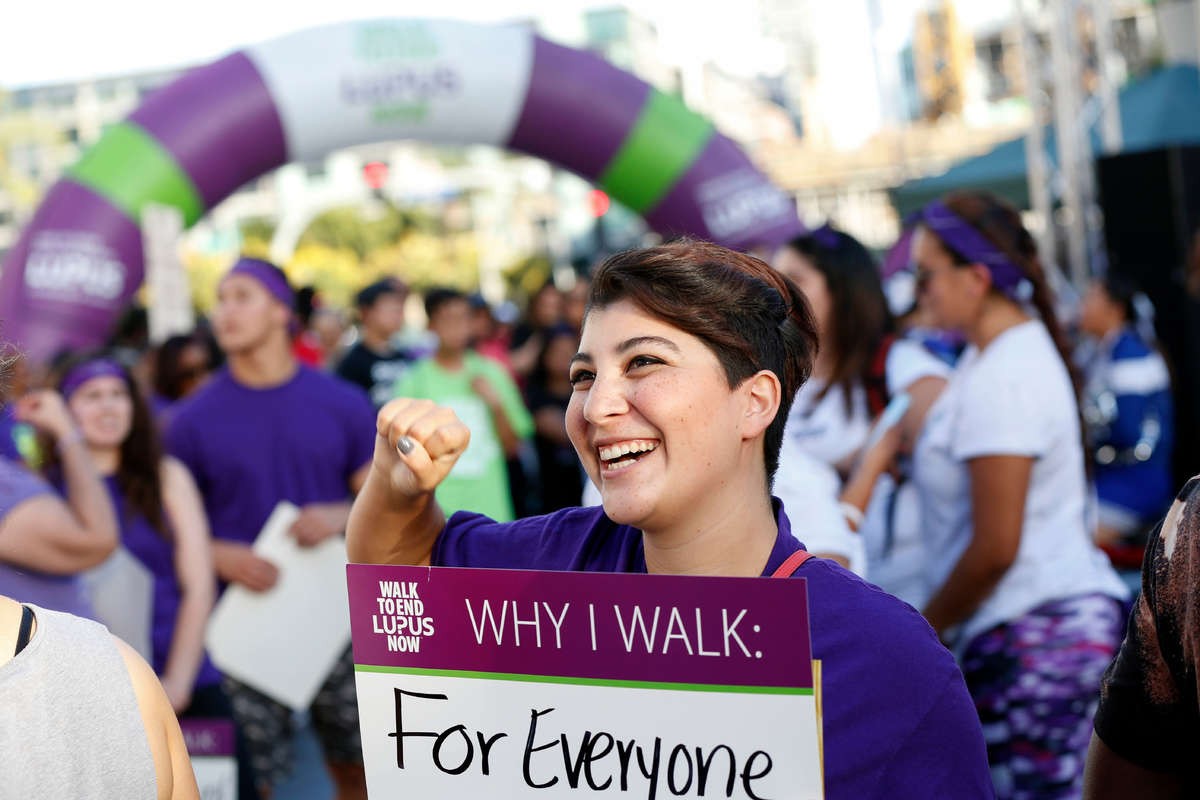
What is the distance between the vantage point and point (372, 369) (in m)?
7.50

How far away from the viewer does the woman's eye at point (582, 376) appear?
1.77 metres

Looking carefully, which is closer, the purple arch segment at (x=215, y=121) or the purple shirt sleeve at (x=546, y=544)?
the purple shirt sleeve at (x=546, y=544)

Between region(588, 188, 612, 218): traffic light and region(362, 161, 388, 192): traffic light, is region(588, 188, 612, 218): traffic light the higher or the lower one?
the lower one

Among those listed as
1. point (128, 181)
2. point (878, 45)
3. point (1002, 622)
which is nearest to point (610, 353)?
point (1002, 622)

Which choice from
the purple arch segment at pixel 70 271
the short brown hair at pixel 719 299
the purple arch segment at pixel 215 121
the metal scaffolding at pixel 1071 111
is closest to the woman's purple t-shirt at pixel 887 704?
the short brown hair at pixel 719 299

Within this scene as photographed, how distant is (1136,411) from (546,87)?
450 centimetres

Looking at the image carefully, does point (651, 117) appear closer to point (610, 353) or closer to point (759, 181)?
point (759, 181)

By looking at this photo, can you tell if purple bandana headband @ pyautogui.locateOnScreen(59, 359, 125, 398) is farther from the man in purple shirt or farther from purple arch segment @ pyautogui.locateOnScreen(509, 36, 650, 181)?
purple arch segment @ pyautogui.locateOnScreen(509, 36, 650, 181)

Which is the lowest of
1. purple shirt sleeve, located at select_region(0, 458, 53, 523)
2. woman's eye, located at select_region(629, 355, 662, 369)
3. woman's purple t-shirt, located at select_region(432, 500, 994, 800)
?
woman's purple t-shirt, located at select_region(432, 500, 994, 800)

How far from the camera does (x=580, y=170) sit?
9.63m

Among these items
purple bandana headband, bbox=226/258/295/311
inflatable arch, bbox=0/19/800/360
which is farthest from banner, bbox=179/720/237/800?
inflatable arch, bbox=0/19/800/360

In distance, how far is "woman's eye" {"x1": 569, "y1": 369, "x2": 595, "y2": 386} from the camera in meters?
1.77

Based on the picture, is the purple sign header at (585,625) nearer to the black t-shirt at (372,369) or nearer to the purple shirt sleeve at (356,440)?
the purple shirt sleeve at (356,440)

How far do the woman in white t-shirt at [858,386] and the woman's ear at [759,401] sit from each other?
1694 millimetres
